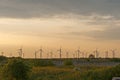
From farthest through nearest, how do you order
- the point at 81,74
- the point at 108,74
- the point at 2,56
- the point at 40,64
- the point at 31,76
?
the point at 2,56
the point at 40,64
the point at 31,76
the point at 81,74
the point at 108,74

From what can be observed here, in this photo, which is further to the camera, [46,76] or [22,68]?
[46,76]

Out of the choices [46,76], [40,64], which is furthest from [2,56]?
[46,76]

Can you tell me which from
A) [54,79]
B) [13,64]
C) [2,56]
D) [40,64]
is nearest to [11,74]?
[13,64]

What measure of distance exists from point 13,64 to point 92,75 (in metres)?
10.7

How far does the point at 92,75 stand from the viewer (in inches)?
2237

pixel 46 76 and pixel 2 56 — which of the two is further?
pixel 2 56

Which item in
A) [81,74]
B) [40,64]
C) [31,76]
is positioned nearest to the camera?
[81,74]

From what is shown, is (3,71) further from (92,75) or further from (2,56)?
(2,56)

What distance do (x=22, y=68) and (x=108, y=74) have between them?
1151cm

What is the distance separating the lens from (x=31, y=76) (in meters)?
63.4

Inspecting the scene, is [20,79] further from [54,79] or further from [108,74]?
[108,74]

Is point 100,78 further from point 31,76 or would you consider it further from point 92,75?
point 31,76

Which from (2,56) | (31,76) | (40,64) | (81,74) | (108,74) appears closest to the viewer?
(108,74)

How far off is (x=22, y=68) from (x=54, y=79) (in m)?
5.16
